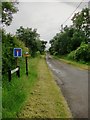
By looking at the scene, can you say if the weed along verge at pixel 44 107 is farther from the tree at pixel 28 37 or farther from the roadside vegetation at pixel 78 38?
the tree at pixel 28 37

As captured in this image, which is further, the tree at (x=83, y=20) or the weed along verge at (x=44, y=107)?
the tree at (x=83, y=20)

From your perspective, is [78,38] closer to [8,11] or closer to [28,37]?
[28,37]

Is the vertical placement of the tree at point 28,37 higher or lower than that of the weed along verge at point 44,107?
higher

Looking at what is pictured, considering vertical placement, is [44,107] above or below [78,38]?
below

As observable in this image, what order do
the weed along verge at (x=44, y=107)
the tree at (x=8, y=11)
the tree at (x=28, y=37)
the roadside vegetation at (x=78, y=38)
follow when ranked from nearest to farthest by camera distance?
the weed along verge at (x=44, y=107), the tree at (x=8, y=11), the roadside vegetation at (x=78, y=38), the tree at (x=28, y=37)

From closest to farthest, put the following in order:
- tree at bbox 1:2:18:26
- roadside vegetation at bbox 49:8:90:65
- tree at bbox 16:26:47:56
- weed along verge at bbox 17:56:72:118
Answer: weed along verge at bbox 17:56:72:118 < tree at bbox 1:2:18:26 < roadside vegetation at bbox 49:8:90:65 < tree at bbox 16:26:47:56

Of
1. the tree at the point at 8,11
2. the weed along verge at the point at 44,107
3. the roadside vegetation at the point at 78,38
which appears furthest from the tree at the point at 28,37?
the weed along verge at the point at 44,107

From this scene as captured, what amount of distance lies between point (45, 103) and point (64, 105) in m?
0.67

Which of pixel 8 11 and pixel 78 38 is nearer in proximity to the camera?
pixel 8 11

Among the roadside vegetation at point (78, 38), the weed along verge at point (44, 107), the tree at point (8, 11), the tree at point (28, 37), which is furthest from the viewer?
the tree at point (28, 37)

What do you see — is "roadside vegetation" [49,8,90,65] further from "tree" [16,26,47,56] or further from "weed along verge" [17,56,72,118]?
"weed along verge" [17,56,72,118]

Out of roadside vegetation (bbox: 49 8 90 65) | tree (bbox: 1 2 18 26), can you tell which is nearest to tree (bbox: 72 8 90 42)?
roadside vegetation (bbox: 49 8 90 65)

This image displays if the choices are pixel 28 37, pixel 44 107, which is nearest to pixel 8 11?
pixel 44 107

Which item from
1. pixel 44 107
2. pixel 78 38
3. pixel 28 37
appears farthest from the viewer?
pixel 78 38
